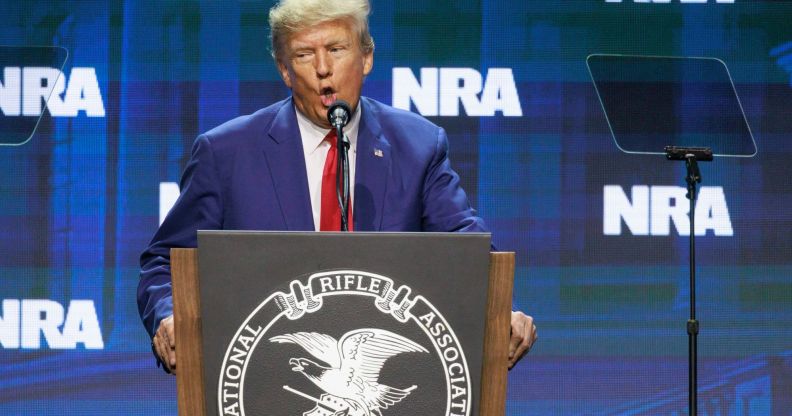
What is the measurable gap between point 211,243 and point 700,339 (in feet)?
10.4

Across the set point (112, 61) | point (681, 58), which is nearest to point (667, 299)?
point (681, 58)

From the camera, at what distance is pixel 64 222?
162 inches

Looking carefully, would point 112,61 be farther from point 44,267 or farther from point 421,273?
point 421,273

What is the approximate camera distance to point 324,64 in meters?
2.05

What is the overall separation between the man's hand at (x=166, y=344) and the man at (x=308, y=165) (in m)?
0.34

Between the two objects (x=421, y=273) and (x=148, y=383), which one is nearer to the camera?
(x=421, y=273)

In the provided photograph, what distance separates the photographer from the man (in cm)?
202

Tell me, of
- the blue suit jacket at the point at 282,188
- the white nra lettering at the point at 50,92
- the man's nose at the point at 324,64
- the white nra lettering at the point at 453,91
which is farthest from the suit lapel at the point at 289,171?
the white nra lettering at the point at 50,92

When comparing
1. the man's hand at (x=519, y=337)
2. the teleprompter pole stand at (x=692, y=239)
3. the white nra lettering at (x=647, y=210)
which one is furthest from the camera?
the white nra lettering at (x=647, y=210)

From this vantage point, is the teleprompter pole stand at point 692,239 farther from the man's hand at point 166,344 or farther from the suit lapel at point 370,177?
the man's hand at point 166,344

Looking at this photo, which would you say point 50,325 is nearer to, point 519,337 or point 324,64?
point 324,64

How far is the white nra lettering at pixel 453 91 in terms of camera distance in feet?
13.6

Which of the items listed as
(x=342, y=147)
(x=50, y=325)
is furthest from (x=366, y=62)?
(x=50, y=325)

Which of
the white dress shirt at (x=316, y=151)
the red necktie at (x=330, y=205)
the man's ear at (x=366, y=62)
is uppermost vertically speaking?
the man's ear at (x=366, y=62)
